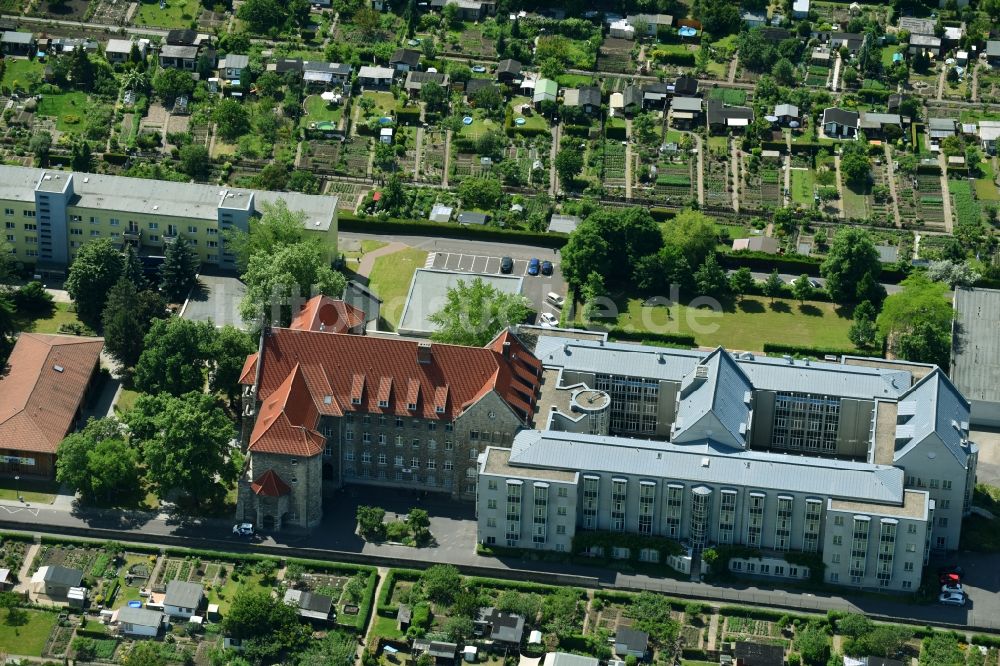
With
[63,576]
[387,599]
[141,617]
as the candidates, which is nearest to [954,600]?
[387,599]

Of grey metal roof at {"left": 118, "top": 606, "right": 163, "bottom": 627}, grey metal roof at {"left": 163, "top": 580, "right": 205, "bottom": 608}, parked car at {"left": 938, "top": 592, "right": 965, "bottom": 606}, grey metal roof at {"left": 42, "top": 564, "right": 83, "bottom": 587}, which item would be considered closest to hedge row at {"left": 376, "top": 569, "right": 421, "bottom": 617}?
grey metal roof at {"left": 163, "top": 580, "right": 205, "bottom": 608}

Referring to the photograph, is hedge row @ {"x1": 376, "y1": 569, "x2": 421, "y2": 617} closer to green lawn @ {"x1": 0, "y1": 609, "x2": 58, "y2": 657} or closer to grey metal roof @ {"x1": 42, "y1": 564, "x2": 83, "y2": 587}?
grey metal roof @ {"x1": 42, "y1": 564, "x2": 83, "y2": 587}

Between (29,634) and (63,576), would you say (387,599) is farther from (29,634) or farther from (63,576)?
(29,634)

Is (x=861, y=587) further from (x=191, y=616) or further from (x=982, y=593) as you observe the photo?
(x=191, y=616)

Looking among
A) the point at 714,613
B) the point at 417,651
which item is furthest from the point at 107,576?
the point at 714,613

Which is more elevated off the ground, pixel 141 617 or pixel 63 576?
pixel 63 576

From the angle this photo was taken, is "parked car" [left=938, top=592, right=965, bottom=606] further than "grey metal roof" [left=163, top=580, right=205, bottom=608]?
Yes

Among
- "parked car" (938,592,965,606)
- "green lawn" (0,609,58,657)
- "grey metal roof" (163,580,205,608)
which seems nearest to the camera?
"green lawn" (0,609,58,657)
